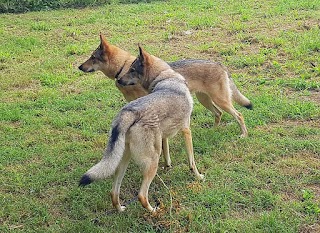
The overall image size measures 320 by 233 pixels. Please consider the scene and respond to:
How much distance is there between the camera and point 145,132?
409cm

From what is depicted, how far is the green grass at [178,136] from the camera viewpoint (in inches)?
168

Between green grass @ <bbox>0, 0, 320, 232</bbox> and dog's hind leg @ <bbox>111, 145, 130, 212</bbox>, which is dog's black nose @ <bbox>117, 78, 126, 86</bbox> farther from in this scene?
dog's hind leg @ <bbox>111, 145, 130, 212</bbox>

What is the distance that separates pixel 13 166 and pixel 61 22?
21.4 feet

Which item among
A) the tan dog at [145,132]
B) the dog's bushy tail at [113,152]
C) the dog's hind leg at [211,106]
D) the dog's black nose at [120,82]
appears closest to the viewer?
the dog's bushy tail at [113,152]

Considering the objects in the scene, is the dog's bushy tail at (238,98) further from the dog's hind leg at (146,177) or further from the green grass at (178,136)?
the dog's hind leg at (146,177)

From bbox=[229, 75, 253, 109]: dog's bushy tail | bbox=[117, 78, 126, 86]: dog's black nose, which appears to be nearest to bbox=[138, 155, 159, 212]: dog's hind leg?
bbox=[117, 78, 126, 86]: dog's black nose

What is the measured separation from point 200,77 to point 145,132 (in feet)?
5.85

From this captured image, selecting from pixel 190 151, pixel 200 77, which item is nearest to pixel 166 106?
pixel 190 151

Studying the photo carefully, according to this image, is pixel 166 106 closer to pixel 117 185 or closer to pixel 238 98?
pixel 117 185

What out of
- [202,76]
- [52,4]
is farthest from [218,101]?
[52,4]

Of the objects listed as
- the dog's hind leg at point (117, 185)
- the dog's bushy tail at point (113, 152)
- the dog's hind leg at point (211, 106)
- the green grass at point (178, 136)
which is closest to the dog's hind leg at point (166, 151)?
the green grass at point (178, 136)

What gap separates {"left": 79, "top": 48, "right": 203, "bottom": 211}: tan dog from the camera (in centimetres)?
381

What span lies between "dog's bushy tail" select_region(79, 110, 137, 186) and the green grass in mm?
697

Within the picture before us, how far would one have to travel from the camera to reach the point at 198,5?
39.9 feet
